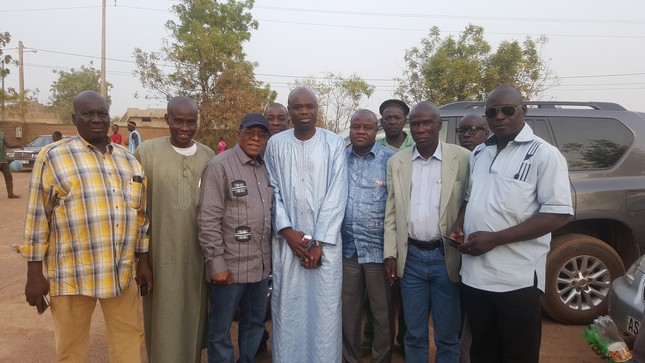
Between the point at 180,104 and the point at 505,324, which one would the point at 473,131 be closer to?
the point at 505,324

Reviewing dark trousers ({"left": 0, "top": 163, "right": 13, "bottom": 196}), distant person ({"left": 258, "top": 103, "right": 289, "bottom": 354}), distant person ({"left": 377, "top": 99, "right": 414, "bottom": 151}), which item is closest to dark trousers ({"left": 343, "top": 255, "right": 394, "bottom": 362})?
distant person ({"left": 377, "top": 99, "right": 414, "bottom": 151})

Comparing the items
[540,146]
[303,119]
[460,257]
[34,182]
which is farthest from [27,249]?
[540,146]

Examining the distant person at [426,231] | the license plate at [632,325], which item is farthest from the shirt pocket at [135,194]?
the license plate at [632,325]

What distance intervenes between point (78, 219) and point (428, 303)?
220 centimetres

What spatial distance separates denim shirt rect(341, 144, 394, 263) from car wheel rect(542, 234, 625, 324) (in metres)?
2.12

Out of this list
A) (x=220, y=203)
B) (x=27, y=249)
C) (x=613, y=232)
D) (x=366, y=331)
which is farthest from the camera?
(x=613, y=232)

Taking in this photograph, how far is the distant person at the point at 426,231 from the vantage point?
9.02 ft

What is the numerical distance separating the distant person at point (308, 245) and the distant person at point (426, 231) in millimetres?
389

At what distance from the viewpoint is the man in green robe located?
274 centimetres

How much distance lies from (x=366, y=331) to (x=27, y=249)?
262cm

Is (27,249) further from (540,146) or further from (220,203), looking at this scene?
(540,146)

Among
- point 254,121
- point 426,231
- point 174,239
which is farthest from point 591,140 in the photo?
point 174,239

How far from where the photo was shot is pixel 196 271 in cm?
283

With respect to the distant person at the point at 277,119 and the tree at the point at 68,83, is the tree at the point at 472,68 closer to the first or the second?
the distant person at the point at 277,119
